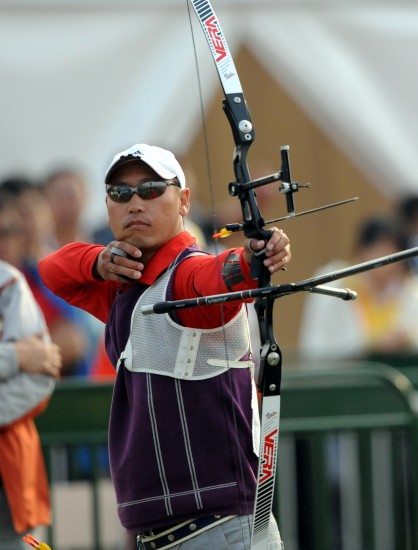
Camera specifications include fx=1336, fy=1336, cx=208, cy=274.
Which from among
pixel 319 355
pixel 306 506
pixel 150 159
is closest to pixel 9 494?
pixel 150 159

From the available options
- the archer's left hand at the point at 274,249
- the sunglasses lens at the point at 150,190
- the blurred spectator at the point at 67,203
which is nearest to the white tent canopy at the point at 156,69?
the blurred spectator at the point at 67,203

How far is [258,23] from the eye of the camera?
7793 millimetres

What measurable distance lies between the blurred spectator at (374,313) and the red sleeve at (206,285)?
14.3ft

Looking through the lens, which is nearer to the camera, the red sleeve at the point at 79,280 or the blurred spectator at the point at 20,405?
the red sleeve at the point at 79,280

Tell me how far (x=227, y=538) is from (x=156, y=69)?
474 cm

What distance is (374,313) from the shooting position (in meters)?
7.94

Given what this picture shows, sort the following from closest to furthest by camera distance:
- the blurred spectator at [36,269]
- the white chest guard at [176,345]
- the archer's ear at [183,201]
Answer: the white chest guard at [176,345] < the archer's ear at [183,201] < the blurred spectator at [36,269]

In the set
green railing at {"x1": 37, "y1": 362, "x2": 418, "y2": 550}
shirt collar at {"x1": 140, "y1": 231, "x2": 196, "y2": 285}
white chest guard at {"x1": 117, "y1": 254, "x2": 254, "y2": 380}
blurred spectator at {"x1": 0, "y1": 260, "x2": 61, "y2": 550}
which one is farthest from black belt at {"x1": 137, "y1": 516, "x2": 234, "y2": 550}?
green railing at {"x1": 37, "y1": 362, "x2": 418, "y2": 550}

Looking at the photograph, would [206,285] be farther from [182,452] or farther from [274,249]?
[182,452]

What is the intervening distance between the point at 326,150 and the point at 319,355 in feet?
11.8

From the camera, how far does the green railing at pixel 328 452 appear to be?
6211 mm

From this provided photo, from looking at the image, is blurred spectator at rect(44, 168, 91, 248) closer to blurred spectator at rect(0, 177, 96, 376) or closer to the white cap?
blurred spectator at rect(0, 177, 96, 376)

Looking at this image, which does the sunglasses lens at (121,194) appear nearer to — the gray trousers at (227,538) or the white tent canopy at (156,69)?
the gray trousers at (227,538)

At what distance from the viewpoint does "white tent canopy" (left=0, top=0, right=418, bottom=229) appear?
300 inches
